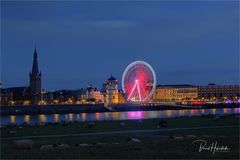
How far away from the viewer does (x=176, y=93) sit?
626 feet

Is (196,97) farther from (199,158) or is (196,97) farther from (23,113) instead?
(199,158)

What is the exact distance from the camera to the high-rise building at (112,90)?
524 ft

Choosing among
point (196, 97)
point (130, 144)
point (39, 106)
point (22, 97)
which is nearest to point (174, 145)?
point (130, 144)

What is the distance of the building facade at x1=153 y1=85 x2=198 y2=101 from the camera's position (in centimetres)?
19075

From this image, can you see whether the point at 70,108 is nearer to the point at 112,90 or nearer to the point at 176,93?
the point at 112,90

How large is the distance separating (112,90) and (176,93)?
35340mm

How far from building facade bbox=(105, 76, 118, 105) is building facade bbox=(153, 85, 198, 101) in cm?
2656

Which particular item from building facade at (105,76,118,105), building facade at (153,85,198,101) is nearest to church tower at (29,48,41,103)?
building facade at (105,76,118,105)

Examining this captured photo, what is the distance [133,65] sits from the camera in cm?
10356

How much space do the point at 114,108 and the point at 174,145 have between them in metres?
118

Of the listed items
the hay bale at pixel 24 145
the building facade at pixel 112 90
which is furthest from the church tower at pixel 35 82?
the hay bale at pixel 24 145
